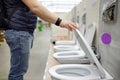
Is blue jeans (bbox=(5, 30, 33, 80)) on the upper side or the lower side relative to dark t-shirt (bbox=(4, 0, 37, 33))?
lower

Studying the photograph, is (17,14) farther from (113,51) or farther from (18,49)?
(113,51)

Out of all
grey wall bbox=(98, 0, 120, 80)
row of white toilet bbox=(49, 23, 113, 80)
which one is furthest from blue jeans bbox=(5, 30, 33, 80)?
grey wall bbox=(98, 0, 120, 80)

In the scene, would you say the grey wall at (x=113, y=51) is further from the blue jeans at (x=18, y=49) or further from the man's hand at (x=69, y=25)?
the blue jeans at (x=18, y=49)

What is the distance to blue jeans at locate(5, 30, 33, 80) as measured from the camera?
1.75 meters

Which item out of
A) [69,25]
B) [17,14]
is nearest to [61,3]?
[17,14]

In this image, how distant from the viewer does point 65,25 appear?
157cm

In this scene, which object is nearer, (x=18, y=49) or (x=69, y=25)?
(x=69, y=25)

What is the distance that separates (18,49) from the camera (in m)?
1.77

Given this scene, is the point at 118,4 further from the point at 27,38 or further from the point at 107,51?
the point at 27,38

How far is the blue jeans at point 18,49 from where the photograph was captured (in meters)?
1.75

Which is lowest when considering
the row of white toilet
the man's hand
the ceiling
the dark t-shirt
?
the row of white toilet

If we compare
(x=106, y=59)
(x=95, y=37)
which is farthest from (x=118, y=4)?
(x=95, y=37)

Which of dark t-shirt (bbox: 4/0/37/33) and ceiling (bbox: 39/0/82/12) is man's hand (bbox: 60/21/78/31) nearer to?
dark t-shirt (bbox: 4/0/37/33)

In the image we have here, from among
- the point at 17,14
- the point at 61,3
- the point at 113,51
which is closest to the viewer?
the point at 113,51
